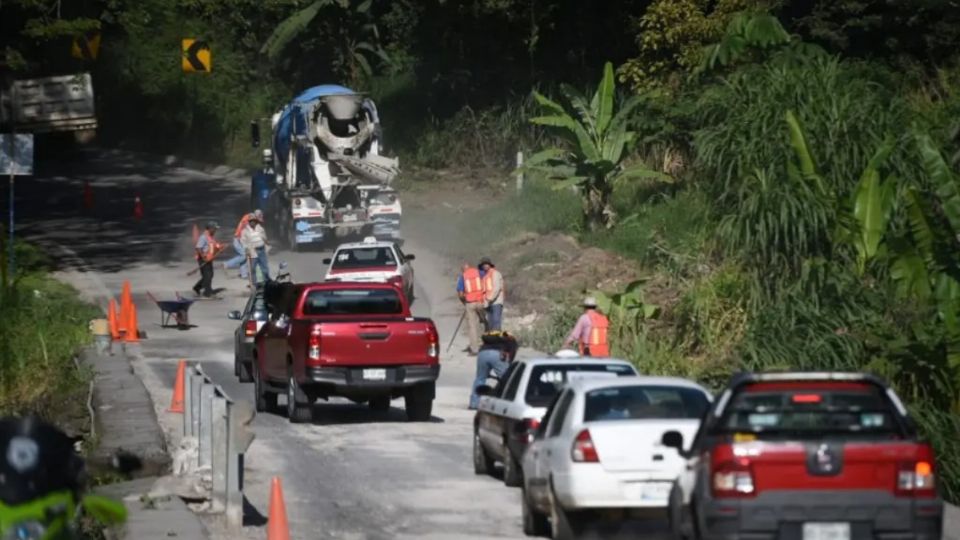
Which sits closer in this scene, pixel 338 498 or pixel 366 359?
pixel 338 498

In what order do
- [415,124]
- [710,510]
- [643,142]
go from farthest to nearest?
1. [415,124]
2. [643,142]
3. [710,510]

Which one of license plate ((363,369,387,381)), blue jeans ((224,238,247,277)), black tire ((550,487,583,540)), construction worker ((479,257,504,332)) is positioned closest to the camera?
black tire ((550,487,583,540))

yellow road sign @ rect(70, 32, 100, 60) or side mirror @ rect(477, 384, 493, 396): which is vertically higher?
yellow road sign @ rect(70, 32, 100, 60)

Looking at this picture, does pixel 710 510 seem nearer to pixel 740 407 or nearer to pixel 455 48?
pixel 740 407

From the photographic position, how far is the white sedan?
14.9 m

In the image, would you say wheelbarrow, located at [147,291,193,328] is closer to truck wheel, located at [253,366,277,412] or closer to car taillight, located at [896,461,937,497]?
truck wheel, located at [253,366,277,412]

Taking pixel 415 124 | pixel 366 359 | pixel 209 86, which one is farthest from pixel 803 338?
pixel 209 86

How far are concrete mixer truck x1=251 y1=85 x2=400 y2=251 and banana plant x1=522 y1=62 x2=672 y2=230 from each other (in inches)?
256

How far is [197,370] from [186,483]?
Answer: 2.53 metres

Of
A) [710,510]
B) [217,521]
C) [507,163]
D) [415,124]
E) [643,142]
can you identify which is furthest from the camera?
[415,124]

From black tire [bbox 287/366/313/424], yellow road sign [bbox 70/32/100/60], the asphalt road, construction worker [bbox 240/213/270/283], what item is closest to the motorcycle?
the asphalt road

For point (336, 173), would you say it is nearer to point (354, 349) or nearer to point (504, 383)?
point (354, 349)

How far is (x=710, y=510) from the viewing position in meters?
13.0

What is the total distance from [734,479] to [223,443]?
17.8ft
